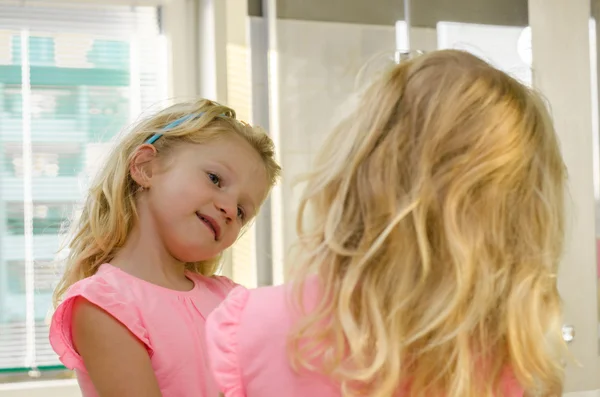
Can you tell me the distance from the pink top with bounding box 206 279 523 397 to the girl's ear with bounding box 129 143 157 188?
41 cm

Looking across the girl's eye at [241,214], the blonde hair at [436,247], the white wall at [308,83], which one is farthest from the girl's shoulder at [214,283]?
the blonde hair at [436,247]

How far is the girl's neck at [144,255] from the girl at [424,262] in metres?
0.39

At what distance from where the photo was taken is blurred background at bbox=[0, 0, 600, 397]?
4.24 ft

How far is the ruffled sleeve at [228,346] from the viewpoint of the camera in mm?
734

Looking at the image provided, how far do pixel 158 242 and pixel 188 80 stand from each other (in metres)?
0.84

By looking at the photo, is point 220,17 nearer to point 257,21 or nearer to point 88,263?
point 257,21

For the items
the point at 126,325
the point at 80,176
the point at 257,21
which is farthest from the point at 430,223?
the point at 80,176

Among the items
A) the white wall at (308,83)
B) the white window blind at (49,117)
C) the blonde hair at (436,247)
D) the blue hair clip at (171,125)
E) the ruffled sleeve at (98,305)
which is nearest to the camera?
the blonde hair at (436,247)

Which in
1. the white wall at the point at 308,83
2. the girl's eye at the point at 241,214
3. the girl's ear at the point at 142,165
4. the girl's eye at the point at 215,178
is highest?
the white wall at the point at 308,83

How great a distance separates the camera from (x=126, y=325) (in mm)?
1008

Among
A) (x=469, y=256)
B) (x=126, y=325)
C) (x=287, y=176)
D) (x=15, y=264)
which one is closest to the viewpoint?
(x=469, y=256)

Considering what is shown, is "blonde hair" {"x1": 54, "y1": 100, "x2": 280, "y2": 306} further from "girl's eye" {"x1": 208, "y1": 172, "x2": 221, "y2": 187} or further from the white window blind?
the white window blind

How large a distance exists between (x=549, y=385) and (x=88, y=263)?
2.15 ft

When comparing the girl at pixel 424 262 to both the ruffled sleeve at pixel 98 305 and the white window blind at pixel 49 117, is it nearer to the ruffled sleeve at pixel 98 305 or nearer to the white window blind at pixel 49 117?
the ruffled sleeve at pixel 98 305
